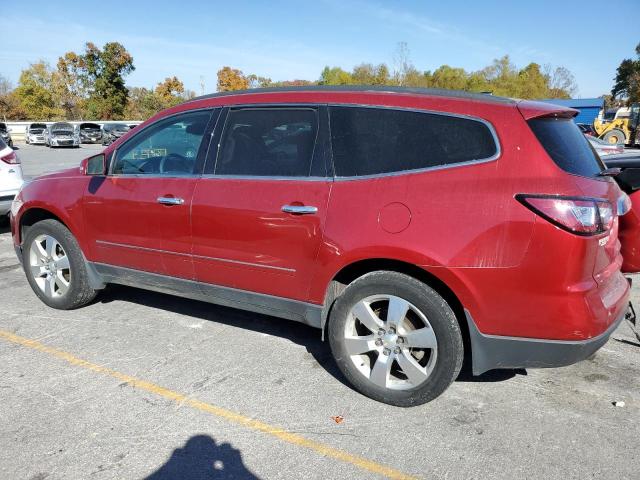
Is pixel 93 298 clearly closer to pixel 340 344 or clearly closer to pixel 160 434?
pixel 160 434

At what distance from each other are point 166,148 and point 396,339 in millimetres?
2308

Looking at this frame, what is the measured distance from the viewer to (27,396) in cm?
314

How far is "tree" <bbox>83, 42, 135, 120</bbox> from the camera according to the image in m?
52.4

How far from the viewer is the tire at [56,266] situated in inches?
172

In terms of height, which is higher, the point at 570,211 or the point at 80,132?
the point at 570,211

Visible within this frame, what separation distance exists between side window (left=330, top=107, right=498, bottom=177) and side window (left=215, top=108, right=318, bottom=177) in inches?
8.5

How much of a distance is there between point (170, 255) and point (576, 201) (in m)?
2.73

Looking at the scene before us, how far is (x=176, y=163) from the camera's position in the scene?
386cm

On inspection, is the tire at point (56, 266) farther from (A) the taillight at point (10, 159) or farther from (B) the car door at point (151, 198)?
(A) the taillight at point (10, 159)

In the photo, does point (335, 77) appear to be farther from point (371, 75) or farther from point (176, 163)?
point (176, 163)

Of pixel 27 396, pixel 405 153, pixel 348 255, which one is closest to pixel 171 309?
pixel 27 396

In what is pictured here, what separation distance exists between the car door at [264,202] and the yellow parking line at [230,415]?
816 millimetres

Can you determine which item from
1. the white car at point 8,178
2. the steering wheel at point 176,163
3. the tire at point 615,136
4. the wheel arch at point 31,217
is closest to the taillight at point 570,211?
the steering wheel at point 176,163

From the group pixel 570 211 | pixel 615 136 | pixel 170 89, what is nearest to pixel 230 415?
pixel 570 211
